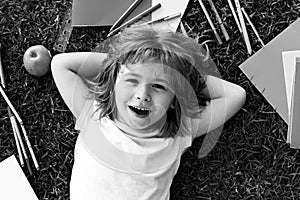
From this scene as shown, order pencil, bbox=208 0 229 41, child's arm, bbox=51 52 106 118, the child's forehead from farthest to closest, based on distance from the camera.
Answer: pencil, bbox=208 0 229 41
child's arm, bbox=51 52 106 118
the child's forehead

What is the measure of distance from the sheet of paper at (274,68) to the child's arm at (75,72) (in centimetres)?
31

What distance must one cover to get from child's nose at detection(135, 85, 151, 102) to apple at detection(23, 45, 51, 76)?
0.27 m

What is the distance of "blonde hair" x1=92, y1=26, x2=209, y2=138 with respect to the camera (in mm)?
983

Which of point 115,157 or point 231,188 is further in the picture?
point 231,188

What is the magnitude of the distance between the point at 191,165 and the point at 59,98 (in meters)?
0.31

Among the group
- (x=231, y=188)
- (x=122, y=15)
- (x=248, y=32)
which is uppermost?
(x=122, y=15)

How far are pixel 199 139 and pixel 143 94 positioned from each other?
217mm

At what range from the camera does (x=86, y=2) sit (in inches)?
47.4

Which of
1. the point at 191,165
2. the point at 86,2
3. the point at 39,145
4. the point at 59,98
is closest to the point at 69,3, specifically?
the point at 86,2

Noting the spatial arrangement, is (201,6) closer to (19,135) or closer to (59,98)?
(59,98)

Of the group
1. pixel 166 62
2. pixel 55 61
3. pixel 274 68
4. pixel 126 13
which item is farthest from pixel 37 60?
pixel 274 68

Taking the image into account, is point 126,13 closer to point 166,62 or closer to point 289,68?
point 166,62

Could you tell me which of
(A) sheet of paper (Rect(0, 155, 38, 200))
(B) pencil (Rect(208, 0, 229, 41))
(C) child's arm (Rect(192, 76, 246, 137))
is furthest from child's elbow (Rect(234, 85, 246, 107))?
(A) sheet of paper (Rect(0, 155, 38, 200))

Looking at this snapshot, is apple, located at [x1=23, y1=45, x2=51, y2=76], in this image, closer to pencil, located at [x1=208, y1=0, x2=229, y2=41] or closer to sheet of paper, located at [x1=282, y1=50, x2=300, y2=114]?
pencil, located at [x1=208, y1=0, x2=229, y2=41]
